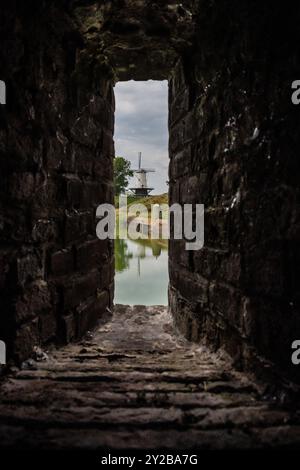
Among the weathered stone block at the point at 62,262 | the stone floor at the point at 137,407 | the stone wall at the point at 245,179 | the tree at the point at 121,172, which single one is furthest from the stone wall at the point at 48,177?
the tree at the point at 121,172

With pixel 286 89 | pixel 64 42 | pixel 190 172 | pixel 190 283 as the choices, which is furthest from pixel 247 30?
pixel 190 283

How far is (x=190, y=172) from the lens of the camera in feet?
7.20

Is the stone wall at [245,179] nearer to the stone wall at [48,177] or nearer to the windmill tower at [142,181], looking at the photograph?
the stone wall at [48,177]

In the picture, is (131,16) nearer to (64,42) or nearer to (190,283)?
(64,42)

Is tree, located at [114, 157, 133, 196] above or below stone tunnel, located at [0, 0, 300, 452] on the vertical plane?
above

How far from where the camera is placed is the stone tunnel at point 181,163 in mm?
1256

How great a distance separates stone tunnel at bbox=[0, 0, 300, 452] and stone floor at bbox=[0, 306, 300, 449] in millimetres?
146

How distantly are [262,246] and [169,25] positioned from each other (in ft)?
4.79

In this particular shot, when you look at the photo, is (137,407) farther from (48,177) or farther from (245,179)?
(48,177)

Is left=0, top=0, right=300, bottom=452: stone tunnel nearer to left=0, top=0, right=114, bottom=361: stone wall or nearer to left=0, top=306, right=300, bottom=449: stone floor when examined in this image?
left=0, top=0, right=114, bottom=361: stone wall

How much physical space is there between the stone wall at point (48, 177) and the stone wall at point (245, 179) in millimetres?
704

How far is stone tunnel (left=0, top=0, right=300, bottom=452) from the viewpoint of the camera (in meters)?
1.26

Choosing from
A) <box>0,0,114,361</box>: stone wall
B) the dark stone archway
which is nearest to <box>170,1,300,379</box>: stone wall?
the dark stone archway

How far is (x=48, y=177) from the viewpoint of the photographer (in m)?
1.78
